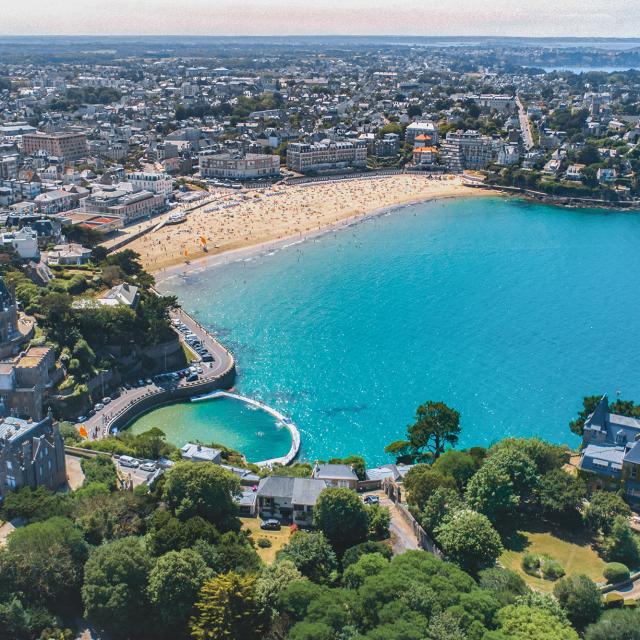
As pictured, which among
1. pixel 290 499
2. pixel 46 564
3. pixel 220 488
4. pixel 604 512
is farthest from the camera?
pixel 290 499

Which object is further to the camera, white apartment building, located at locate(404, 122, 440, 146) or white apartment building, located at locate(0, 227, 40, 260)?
white apartment building, located at locate(404, 122, 440, 146)

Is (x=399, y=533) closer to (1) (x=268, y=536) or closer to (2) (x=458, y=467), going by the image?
(2) (x=458, y=467)

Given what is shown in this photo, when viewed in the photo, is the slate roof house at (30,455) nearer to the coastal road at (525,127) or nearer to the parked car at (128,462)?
the parked car at (128,462)

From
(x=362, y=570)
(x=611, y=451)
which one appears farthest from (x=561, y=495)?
(x=362, y=570)

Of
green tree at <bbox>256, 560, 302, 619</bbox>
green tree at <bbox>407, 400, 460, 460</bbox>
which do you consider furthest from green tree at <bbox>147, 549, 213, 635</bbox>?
green tree at <bbox>407, 400, 460, 460</bbox>

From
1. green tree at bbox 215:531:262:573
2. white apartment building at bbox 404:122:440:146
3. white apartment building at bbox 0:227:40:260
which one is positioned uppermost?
white apartment building at bbox 404:122:440:146

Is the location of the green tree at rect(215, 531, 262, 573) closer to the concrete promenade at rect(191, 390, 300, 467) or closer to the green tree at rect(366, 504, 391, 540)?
the green tree at rect(366, 504, 391, 540)

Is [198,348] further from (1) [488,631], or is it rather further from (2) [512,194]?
(2) [512,194]
